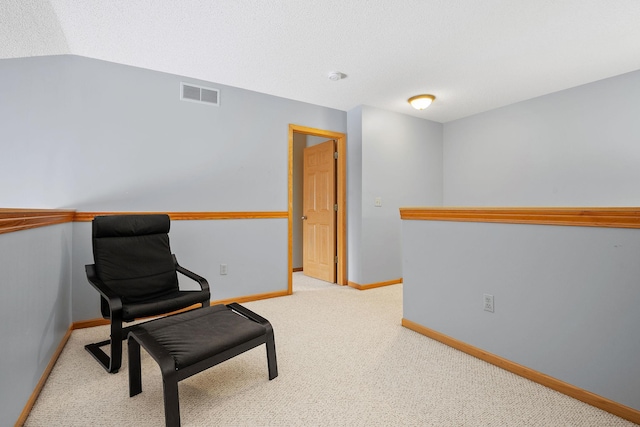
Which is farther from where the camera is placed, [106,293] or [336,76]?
[336,76]

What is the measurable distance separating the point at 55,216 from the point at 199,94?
1.80 meters

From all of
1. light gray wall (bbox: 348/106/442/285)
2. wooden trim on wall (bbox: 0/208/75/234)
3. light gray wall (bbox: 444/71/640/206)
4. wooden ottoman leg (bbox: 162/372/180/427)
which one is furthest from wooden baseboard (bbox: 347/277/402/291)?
wooden trim on wall (bbox: 0/208/75/234)

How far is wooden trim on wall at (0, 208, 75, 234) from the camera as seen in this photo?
1.21m

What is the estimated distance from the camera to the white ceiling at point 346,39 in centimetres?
212

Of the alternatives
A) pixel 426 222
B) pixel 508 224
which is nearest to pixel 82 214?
pixel 426 222

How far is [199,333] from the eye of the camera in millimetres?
1693

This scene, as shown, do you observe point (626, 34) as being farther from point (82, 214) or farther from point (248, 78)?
point (82, 214)

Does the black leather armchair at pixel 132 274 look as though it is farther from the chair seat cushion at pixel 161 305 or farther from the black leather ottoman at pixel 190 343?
the black leather ottoman at pixel 190 343

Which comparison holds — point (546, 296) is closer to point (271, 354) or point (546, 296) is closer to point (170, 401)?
point (271, 354)

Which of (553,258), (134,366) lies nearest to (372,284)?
(553,258)

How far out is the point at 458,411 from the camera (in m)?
1.56

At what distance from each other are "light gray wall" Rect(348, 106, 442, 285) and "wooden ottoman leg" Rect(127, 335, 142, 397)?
109 inches

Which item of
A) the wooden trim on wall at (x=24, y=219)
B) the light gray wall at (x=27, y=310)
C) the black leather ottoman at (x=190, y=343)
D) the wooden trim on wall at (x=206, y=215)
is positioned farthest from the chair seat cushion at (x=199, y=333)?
the wooden trim on wall at (x=206, y=215)

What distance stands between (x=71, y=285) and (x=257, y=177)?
6.49 ft
